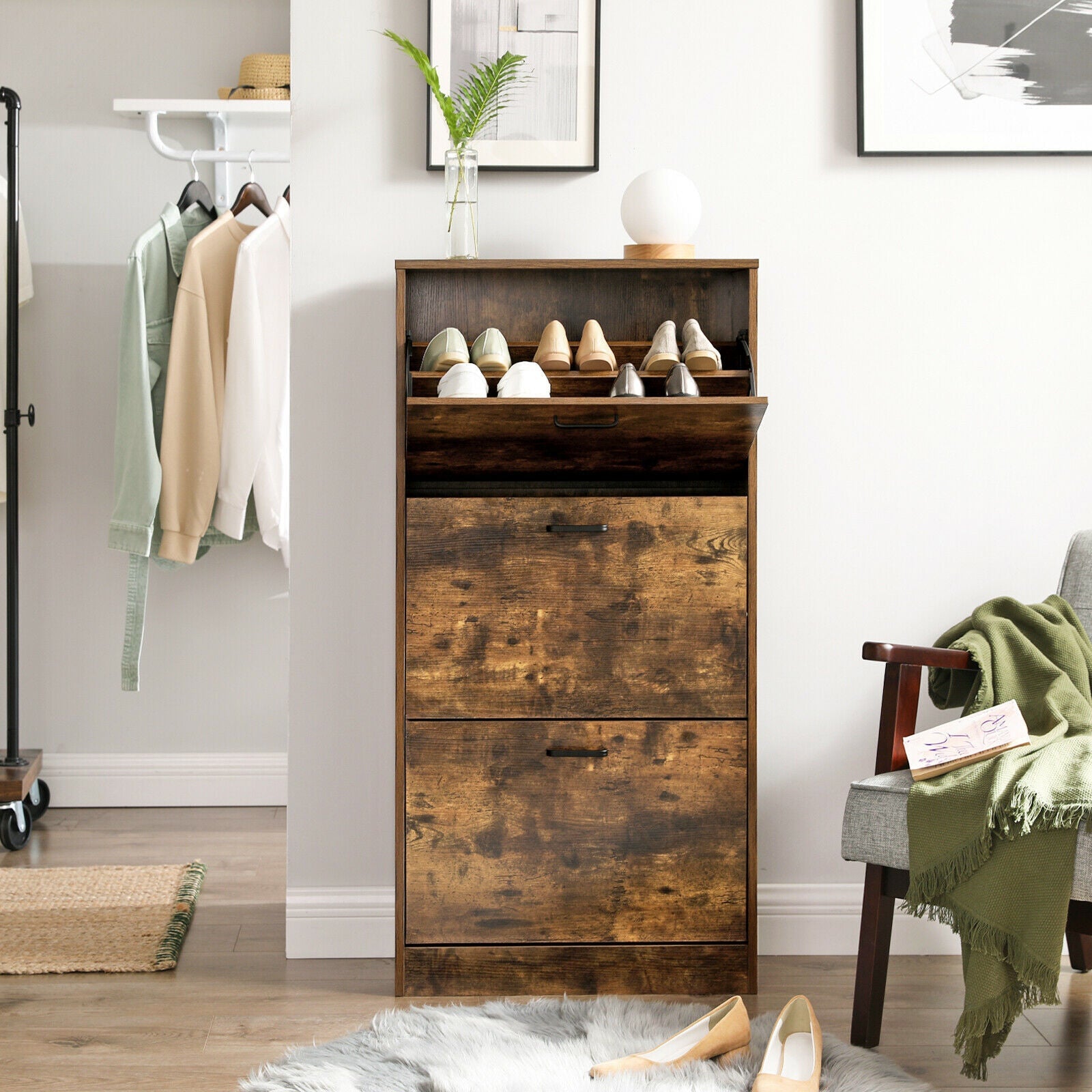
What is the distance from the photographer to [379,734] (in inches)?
84.6

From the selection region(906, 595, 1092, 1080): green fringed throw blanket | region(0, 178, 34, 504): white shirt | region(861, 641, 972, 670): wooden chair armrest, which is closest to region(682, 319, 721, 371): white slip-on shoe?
region(861, 641, 972, 670): wooden chair armrest

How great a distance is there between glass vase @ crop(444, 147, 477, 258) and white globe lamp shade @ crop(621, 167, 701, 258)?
0.93 ft

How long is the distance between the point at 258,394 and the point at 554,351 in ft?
3.70

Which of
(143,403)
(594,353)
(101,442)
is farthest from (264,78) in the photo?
(594,353)

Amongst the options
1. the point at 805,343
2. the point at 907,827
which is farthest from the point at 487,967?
the point at 805,343

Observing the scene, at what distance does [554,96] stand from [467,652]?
1.10 meters

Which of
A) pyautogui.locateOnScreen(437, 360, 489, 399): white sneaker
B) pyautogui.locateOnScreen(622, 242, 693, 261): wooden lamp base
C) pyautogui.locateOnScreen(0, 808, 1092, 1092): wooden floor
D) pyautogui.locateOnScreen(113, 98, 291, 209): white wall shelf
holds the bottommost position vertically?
pyautogui.locateOnScreen(0, 808, 1092, 1092): wooden floor

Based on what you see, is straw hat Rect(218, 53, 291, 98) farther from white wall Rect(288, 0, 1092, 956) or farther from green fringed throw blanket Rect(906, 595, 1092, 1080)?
green fringed throw blanket Rect(906, 595, 1092, 1080)

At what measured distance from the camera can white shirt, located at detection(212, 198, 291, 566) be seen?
2717mm

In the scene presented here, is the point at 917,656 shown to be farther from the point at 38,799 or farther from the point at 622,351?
the point at 38,799

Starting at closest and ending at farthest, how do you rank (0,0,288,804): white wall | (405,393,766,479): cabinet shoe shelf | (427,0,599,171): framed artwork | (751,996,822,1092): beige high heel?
(751,996,822,1092): beige high heel
(405,393,766,479): cabinet shoe shelf
(427,0,599,171): framed artwork
(0,0,288,804): white wall

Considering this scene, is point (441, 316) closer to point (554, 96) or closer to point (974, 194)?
point (554, 96)

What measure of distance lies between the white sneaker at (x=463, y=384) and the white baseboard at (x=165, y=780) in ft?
5.96

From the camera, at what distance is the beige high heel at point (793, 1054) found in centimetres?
150
